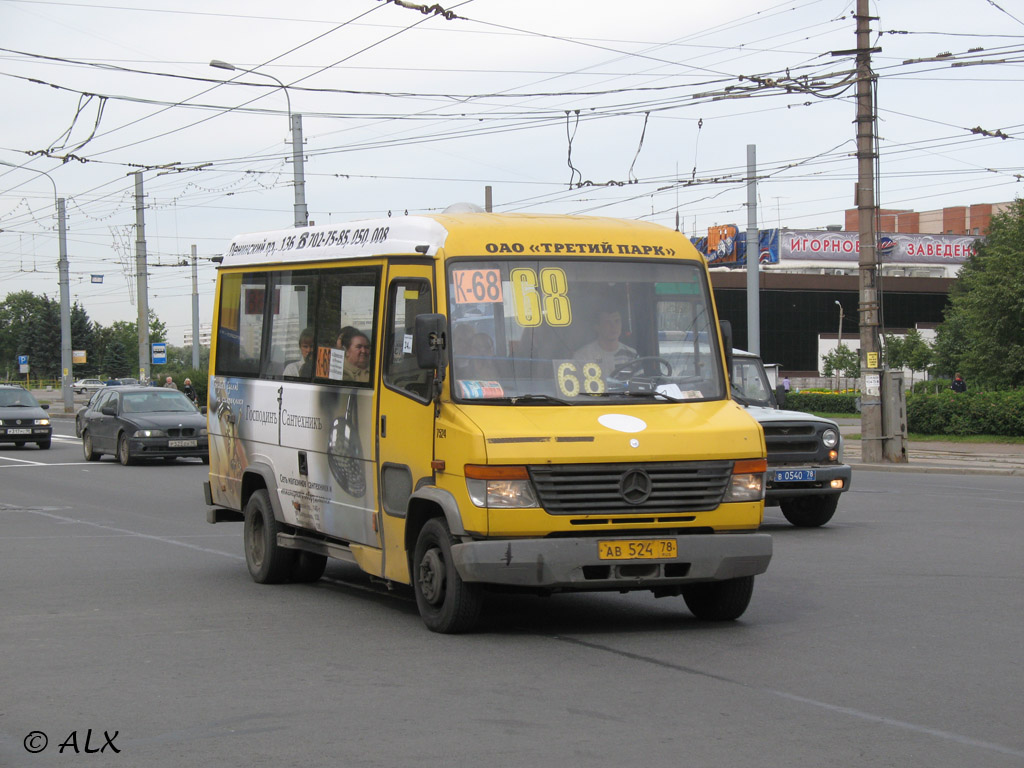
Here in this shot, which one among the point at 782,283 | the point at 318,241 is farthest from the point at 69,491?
the point at 782,283

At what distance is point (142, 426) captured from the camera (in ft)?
93.4

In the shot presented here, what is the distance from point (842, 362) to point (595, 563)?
7486 cm

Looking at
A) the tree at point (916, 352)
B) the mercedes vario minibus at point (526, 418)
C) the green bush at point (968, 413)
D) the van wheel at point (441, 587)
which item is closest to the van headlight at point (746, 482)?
the mercedes vario minibus at point (526, 418)

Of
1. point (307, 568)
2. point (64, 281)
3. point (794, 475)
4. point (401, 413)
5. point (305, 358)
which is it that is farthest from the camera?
point (64, 281)

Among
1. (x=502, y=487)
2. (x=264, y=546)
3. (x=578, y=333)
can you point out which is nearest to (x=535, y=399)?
(x=578, y=333)

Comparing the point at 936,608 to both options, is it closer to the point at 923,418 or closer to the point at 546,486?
the point at 546,486

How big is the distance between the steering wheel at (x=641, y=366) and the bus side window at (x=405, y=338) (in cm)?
121

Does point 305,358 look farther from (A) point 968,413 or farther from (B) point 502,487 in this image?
(A) point 968,413

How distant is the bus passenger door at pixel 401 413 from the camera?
29.4 feet

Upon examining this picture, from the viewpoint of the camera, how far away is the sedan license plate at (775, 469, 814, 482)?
595 inches

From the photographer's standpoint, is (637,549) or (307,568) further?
(307,568)

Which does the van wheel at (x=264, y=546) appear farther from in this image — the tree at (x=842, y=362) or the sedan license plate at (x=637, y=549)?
the tree at (x=842, y=362)

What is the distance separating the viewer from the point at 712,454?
8.58m

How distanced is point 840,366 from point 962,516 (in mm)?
65203
